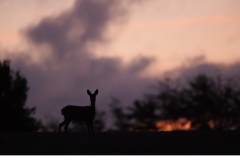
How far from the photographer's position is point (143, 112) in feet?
261

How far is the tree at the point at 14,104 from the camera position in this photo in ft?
164

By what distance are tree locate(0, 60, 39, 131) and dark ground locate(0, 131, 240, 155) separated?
25.3 metres

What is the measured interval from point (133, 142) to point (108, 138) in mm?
2264

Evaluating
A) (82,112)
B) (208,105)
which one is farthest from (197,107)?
(82,112)

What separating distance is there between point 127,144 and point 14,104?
32.0m

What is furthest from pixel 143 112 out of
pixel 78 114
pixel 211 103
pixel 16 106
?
pixel 78 114

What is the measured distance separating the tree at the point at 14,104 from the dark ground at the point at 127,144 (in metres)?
25.3

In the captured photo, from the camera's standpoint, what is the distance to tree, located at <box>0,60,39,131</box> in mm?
50062

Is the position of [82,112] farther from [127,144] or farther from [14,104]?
[14,104]

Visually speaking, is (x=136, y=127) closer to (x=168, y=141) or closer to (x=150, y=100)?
(x=150, y=100)

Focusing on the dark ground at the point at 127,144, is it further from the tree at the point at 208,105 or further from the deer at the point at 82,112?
the tree at the point at 208,105

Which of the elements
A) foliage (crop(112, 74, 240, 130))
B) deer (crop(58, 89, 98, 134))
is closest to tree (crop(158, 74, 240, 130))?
foliage (crop(112, 74, 240, 130))

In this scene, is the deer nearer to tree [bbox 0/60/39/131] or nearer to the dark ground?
the dark ground

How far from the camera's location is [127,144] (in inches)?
824
